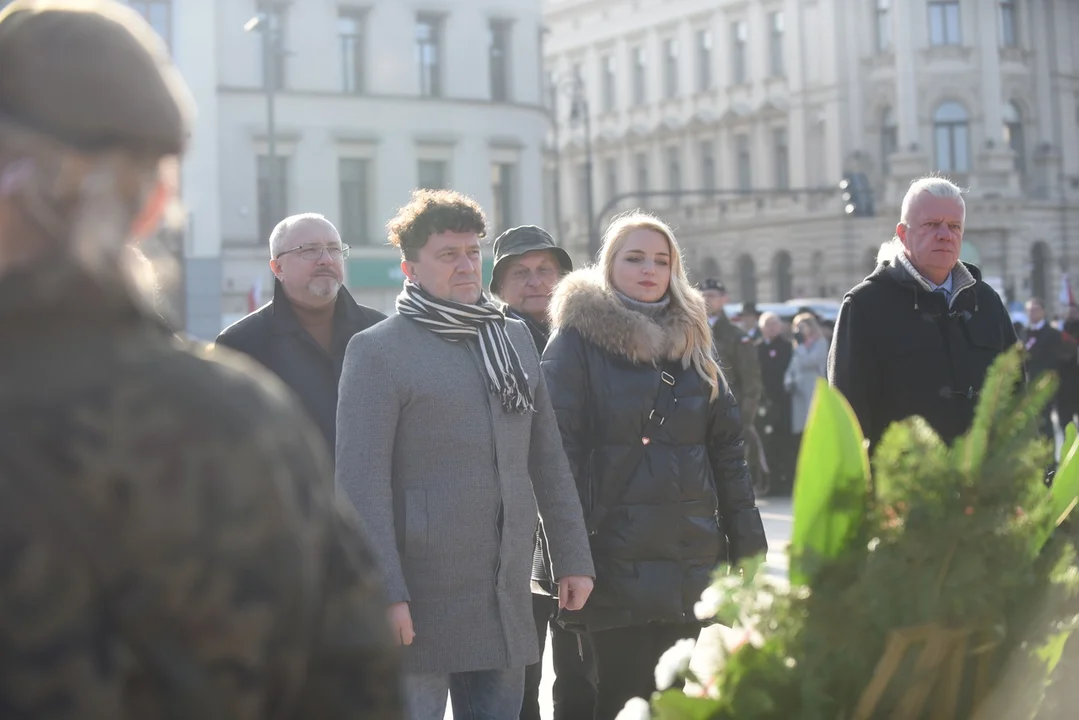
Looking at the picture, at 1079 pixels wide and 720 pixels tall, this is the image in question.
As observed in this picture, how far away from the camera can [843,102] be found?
198 feet

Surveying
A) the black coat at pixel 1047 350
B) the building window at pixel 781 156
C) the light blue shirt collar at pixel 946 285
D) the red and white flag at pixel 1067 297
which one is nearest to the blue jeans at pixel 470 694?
the light blue shirt collar at pixel 946 285

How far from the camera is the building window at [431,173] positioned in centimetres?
4331

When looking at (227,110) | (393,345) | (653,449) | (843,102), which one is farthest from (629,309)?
(843,102)

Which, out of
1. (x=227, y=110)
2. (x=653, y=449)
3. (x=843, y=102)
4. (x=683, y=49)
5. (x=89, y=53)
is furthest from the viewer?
(x=683, y=49)

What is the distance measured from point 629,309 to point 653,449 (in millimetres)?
517

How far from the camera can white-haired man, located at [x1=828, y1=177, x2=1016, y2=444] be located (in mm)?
6191

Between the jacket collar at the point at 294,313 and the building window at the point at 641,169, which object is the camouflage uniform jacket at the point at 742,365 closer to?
the jacket collar at the point at 294,313

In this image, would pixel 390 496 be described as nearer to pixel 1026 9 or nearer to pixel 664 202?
pixel 1026 9

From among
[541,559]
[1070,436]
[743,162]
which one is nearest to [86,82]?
[1070,436]

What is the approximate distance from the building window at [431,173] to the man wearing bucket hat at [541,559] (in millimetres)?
36134

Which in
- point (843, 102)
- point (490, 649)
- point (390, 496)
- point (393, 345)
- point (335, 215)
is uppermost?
point (843, 102)

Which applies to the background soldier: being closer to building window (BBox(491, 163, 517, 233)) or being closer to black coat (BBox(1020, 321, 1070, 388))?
black coat (BBox(1020, 321, 1070, 388))

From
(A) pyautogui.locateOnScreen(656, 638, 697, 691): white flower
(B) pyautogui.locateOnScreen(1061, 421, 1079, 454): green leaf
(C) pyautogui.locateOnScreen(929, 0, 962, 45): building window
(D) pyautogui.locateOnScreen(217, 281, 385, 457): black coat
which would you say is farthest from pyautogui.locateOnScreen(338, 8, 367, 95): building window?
(A) pyautogui.locateOnScreen(656, 638, 697, 691): white flower

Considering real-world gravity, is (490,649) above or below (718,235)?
below
